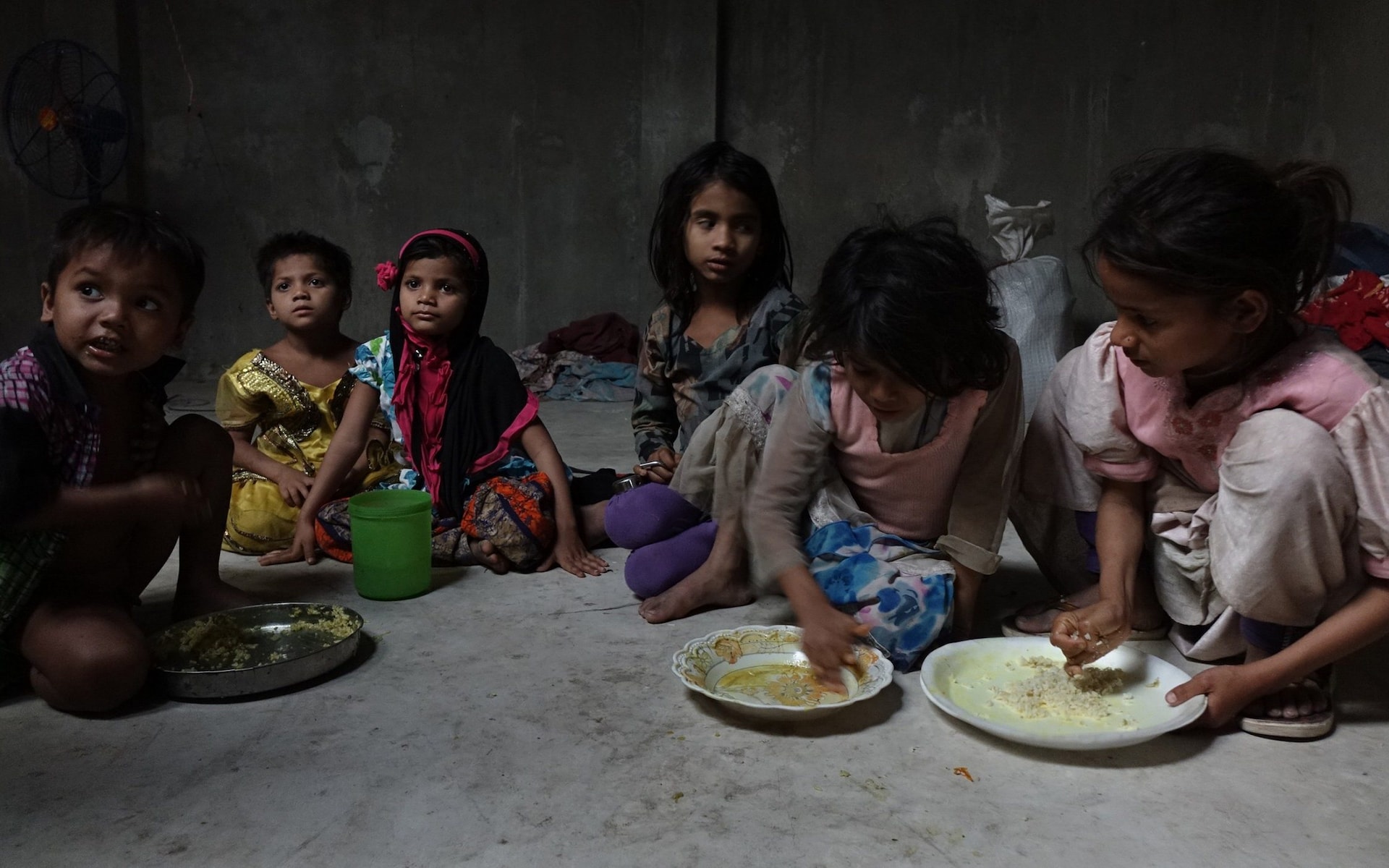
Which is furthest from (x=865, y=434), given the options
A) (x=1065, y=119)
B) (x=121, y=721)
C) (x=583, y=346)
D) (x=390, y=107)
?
(x=390, y=107)

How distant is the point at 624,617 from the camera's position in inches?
82.0

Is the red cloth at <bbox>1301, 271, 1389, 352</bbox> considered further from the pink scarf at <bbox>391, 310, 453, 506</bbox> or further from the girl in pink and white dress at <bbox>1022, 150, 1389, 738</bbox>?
the pink scarf at <bbox>391, 310, 453, 506</bbox>

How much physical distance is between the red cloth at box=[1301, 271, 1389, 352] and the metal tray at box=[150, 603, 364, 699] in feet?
9.15

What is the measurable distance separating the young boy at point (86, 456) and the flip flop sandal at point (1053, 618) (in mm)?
1546

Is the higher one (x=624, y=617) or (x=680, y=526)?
(x=680, y=526)

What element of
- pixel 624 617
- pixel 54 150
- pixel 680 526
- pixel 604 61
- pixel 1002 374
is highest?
pixel 604 61

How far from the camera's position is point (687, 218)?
8.30 feet

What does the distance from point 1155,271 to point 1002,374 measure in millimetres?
330

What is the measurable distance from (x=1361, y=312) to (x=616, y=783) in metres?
2.68

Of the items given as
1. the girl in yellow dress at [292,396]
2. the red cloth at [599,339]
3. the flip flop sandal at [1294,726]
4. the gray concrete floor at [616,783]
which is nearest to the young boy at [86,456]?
the gray concrete floor at [616,783]

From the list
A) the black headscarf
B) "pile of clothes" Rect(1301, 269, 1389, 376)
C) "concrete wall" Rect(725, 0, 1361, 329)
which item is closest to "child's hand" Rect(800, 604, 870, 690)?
the black headscarf

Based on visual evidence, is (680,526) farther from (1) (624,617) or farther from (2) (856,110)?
(2) (856,110)

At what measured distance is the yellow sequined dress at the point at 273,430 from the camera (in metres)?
2.52

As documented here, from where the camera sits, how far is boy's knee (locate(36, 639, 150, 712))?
157 centimetres
